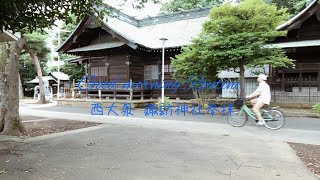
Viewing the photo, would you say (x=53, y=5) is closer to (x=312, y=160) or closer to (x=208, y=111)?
(x=312, y=160)

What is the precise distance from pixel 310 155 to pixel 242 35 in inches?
298

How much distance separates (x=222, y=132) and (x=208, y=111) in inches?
223

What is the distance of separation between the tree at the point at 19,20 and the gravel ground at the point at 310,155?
226 inches

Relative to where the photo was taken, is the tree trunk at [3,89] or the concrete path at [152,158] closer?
the concrete path at [152,158]

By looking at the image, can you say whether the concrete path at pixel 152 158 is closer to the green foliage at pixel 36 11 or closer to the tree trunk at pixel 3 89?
the tree trunk at pixel 3 89

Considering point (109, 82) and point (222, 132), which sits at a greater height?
point (109, 82)

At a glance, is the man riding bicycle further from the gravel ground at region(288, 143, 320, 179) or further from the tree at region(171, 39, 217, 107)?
the tree at region(171, 39, 217, 107)

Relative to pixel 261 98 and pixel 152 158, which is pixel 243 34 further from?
pixel 152 158

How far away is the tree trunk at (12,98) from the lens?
28.9 ft

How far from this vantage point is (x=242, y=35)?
496 inches

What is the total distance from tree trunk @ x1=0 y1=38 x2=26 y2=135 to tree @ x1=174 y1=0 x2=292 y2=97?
309 inches

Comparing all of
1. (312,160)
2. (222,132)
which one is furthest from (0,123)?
(312,160)

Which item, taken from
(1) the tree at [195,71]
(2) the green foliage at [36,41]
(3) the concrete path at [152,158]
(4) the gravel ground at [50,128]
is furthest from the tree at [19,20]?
(2) the green foliage at [36,41]

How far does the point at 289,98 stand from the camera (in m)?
15.1
